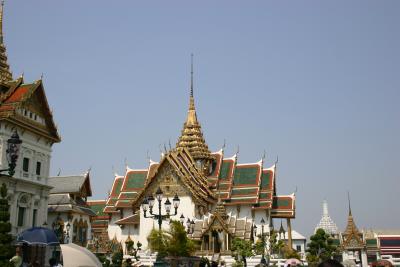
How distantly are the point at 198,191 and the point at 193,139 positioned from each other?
364 inches

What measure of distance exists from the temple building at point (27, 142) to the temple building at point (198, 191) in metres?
13.1

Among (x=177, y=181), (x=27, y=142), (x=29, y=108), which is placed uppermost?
(x=29, y=108)

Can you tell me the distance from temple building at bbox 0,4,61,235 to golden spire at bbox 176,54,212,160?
19.8 m

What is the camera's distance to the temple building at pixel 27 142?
90.2ft

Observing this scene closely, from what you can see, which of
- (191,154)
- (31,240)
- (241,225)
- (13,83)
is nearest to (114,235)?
(191,154)

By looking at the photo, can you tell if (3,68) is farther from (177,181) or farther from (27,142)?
(177,181)

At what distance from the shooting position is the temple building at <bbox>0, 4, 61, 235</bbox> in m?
27.5

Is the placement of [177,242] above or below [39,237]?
below

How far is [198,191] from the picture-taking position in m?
43.2

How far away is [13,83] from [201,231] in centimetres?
1756

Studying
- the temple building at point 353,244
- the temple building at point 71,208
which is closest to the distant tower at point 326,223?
the temple building at point 353,244

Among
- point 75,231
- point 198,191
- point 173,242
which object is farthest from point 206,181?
point 173,242

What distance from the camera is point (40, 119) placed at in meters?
31.1

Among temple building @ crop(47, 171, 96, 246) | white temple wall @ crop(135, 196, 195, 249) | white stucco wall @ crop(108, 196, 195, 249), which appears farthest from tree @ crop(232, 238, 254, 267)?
temple building @ crop(47, 171, 96, 246)
